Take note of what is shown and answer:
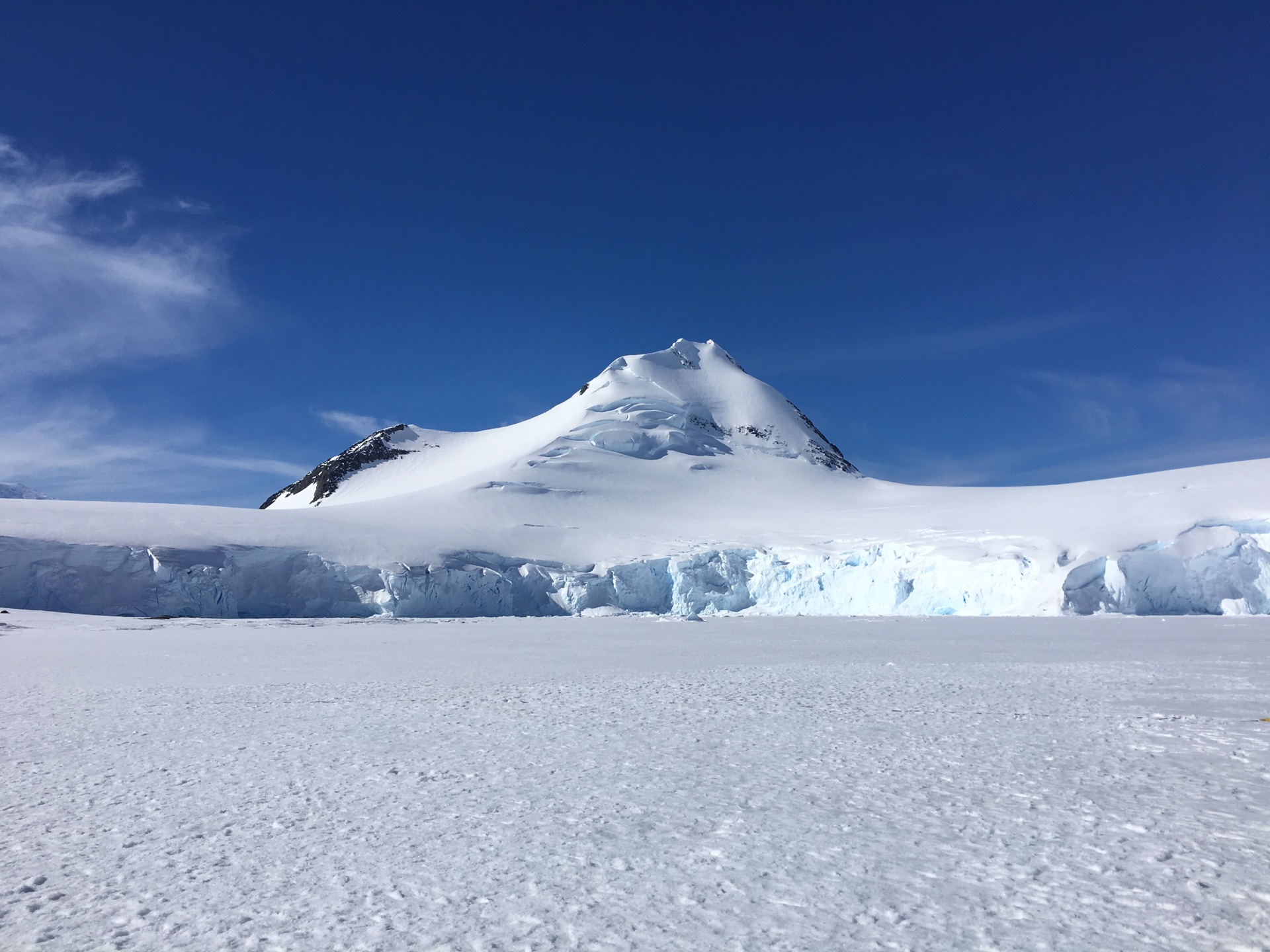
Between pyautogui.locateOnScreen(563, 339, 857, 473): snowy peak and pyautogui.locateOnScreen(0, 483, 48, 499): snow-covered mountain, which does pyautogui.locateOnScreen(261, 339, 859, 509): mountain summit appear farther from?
pyautogui.locateOnScreen(0, 483, 48, 499): snow-covered mountain

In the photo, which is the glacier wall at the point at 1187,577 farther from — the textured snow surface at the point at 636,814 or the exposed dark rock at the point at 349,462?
the exposed dark rock at the point at 349,462

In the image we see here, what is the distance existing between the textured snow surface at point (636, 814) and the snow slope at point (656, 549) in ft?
46.6

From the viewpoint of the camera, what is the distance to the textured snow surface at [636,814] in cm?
217

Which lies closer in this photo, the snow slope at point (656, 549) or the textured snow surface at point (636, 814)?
the textured snow surface at point (636, 814)

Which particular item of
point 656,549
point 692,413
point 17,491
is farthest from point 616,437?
point 17,491

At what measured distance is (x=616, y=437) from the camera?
119ft

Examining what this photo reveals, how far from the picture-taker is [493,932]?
2117 millimetres

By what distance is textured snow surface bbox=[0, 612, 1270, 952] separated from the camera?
2168 millimetres

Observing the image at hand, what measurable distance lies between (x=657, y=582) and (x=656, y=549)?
148 centimetres

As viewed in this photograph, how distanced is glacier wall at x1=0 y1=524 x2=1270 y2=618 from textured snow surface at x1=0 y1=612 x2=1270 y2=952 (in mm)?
14019

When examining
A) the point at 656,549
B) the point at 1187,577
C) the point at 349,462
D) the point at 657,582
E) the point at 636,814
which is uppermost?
the point at 349,462

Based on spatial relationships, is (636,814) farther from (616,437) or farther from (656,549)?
(616,437)

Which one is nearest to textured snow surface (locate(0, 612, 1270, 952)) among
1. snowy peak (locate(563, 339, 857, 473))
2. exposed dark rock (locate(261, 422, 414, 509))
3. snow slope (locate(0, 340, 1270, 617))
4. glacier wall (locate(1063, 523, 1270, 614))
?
glacier wall (locate(1063, 523, 1270, 614))

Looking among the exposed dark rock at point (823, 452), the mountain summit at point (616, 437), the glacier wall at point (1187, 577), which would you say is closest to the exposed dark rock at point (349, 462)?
the mountain summit at point (616, 437)
